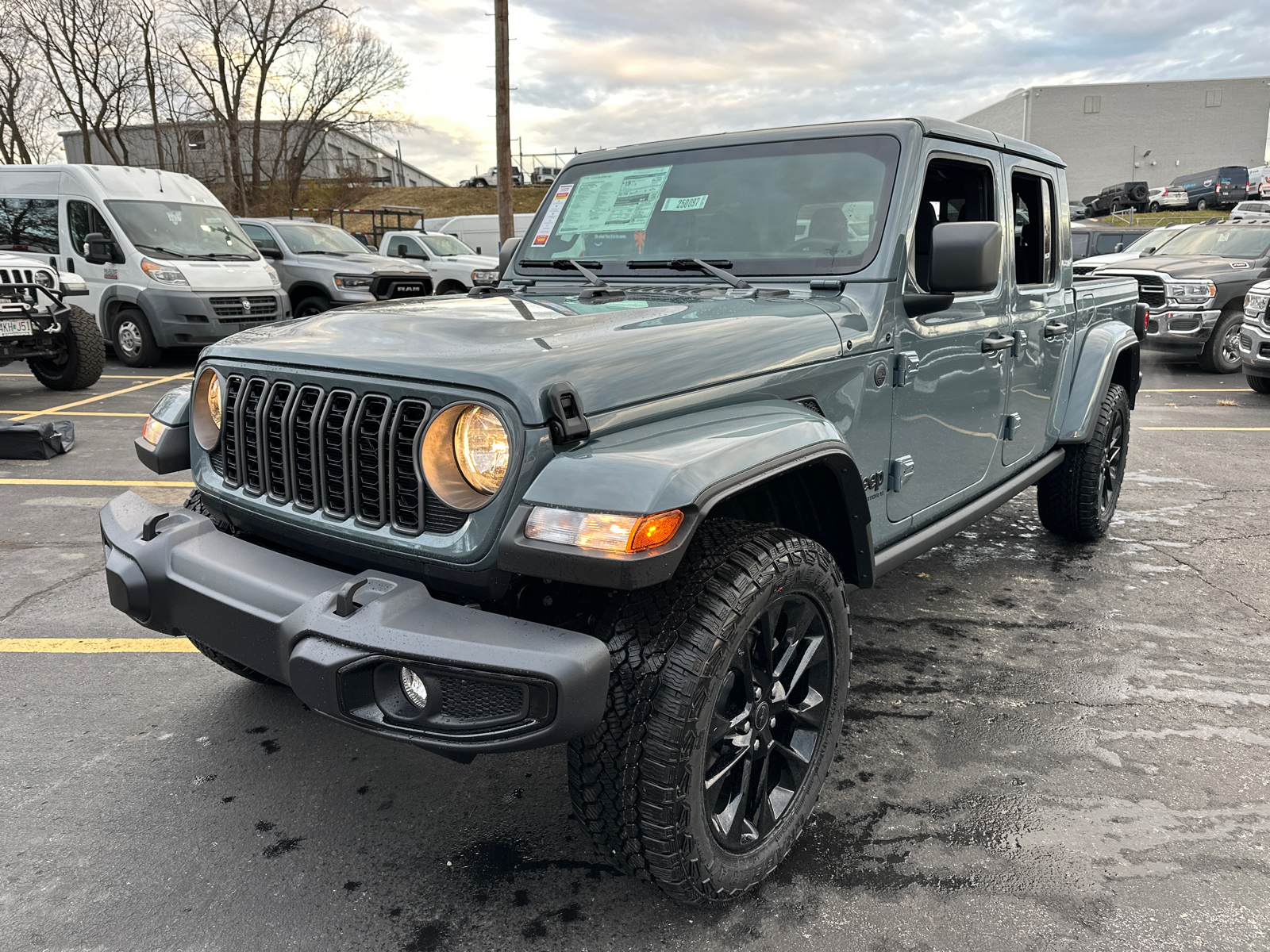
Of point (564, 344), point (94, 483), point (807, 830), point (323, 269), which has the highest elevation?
point (323, 269)

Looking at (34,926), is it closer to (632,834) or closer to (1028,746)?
(632,834)

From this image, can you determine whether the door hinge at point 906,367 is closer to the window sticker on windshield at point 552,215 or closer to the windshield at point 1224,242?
the window sticker on windshield at point 552,215

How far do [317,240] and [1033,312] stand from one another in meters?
12.0

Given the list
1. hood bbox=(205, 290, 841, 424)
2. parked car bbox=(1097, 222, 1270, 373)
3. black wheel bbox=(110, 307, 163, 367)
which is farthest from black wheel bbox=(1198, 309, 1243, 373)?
black wheel bbox=(110, 307, 163, 367)

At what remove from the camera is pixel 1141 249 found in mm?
13008

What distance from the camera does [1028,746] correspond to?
2.85m

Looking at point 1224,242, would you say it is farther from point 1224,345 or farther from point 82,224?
point 82,224

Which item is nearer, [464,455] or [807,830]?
[464,455]

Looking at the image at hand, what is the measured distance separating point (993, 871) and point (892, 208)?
1.91 metres

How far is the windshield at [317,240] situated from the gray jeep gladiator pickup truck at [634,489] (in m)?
11.1

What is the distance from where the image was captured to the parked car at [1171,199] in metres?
33.9

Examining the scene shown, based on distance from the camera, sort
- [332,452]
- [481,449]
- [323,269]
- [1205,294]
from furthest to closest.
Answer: [323,269] < [1205,294] < [332,452] < [481,449]

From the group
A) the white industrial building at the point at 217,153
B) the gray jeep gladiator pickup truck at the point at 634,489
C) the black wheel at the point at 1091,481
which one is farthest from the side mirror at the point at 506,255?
the white industrial building at the point at 217,153

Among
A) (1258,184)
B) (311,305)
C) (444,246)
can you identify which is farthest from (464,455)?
(1258,184)
